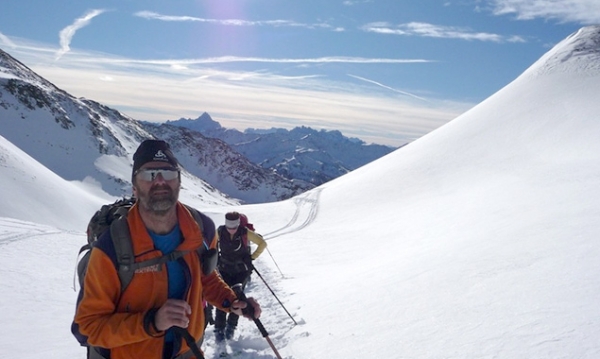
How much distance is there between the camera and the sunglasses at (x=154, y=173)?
10.8 ft

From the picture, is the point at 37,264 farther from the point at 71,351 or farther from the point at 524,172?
the point at 524,172

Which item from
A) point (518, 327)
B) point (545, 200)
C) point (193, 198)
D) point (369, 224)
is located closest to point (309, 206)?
point (369, 224)

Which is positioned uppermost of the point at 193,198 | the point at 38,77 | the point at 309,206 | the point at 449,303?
the point at 38,77

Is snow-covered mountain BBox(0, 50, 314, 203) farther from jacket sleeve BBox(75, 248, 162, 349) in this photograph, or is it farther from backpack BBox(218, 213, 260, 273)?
jacket sleeve BBox(75, 248, 162, 349)

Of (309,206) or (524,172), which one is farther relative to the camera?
(309,206)

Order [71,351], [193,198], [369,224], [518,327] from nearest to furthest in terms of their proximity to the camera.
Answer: [518,327] < [71,351] < [369,224] < [193,198]

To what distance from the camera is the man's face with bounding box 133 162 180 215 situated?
10.6 feet

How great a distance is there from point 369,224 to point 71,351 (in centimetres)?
1952

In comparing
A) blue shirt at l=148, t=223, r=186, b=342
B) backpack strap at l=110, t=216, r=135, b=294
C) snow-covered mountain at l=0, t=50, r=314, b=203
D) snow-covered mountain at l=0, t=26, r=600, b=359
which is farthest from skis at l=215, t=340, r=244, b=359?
snow-covered mountain at l=0, t=50, r=314, b=203

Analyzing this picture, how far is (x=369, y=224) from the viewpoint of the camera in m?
24.9

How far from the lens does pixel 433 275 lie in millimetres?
8586

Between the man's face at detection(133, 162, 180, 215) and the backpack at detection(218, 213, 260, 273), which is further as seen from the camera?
the backpack at detection(218, 213, 260, 273)

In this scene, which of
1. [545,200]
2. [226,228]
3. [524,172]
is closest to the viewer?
[226,228]

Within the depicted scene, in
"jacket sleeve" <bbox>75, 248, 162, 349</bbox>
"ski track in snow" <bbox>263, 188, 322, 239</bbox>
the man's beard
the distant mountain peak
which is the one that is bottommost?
"ski track in snow" <bbox>263, 188, 322, 239</bbox>
